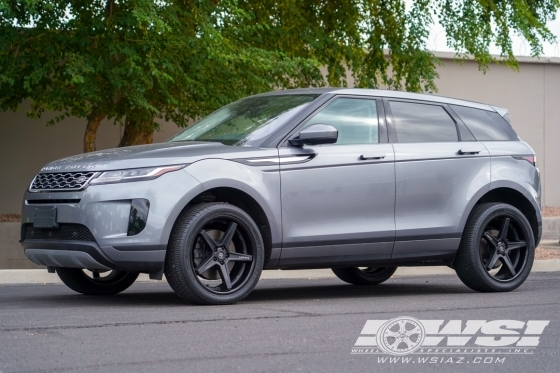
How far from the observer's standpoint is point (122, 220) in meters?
7.30

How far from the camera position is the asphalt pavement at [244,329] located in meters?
5.12

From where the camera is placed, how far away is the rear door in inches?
341

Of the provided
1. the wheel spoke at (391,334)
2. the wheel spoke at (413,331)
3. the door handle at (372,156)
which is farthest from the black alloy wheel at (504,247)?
the wheel spoke at (391,334)

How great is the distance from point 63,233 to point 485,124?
434 centimetres

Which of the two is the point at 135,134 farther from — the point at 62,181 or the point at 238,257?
the point at 238,257

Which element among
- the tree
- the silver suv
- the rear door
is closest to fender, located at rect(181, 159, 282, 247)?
the silver suv

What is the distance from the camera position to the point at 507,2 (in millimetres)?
17469

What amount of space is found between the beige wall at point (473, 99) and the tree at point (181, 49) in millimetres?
1650

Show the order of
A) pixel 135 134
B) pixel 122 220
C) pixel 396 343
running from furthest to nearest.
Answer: pixel 135 134 < pixel 122 220 < pixel 396 343

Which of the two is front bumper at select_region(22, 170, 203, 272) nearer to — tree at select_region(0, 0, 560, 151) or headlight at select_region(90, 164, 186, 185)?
headlight at select_region(90, 164, 186, 185)

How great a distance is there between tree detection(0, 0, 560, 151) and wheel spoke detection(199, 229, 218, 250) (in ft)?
17.5

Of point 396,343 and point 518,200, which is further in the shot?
point 518,200

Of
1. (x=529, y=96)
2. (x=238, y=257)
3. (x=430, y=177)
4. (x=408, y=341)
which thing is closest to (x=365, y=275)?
(x=430, y=177)

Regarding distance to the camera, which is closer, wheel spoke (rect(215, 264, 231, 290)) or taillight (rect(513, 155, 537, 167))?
wheel spoke (rect(215, 264, 231, 290))
